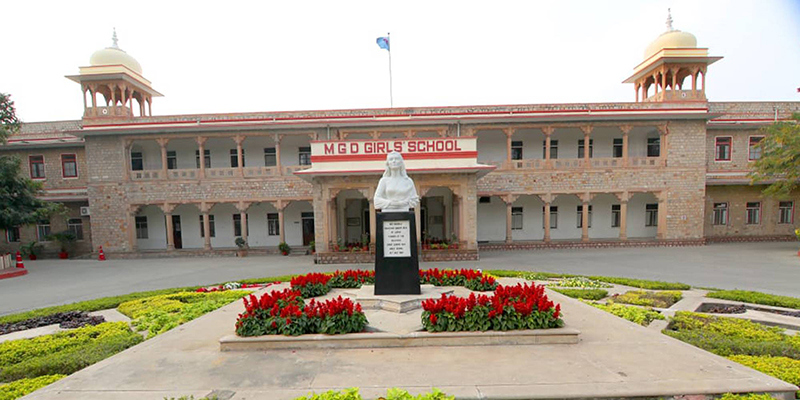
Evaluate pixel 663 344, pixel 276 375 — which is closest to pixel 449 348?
pixel 276 375

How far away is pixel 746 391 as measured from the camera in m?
3.48

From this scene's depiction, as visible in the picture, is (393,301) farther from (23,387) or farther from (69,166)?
(69,166)

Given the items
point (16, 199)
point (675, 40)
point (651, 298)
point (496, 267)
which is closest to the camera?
point (651, 298)

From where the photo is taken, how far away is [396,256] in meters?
6.63

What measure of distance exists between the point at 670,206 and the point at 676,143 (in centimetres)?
325

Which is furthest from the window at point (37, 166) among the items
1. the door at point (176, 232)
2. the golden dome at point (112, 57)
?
the door at point (176, 232)

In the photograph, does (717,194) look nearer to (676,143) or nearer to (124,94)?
(676,143)

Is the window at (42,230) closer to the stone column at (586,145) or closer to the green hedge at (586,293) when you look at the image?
the green hedge at (586,293)

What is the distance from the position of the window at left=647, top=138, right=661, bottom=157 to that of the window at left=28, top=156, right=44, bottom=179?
34.5 meters

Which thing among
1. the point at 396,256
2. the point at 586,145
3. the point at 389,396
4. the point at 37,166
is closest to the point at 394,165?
the point at 396,256

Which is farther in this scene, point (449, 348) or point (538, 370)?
point (449, 348)

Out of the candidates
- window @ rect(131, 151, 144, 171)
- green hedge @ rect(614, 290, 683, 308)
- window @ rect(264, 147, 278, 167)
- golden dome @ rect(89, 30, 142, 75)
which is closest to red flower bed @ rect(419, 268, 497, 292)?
green hedge @ rect(614, 290, 683, 308)

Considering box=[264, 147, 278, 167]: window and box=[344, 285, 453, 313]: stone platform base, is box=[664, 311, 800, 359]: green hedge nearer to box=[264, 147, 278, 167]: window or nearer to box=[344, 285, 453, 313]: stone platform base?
box=[344, 285, 453, 313]: stone platform base

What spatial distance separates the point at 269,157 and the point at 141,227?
8648mm
